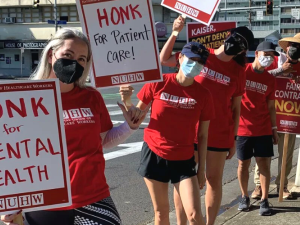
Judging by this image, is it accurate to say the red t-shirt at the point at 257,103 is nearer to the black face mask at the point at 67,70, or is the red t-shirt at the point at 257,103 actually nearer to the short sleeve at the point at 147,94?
the short sleeve at the point at 147,94

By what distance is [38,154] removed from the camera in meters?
2.52

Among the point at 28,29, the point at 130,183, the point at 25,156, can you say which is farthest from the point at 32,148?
the point at 28,29

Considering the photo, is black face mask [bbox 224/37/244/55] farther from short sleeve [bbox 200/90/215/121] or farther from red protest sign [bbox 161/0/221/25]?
short sleeve [bbox 200/90/215/121]

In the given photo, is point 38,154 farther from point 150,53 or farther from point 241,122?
point 241,122

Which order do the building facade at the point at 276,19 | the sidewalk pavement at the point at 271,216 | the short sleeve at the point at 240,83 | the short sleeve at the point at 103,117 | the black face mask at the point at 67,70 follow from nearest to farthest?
the black face mask at the point at 67,70, the short sleeve at the point at 103,117, the short sleeve at the point at 240,83, the sidewalk pavement at the point at 271,216, the building facade at the point at 276,19

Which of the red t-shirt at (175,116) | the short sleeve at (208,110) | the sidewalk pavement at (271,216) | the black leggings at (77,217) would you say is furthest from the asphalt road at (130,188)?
the black leggings at (77,217)

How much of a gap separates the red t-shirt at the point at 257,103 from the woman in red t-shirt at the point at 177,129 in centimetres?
170

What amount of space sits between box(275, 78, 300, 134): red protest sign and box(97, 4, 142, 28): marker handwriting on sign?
11.7ft

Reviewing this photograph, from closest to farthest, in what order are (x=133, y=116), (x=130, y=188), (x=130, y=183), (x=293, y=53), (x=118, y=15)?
(x=133, y=116) < (x=118, y=15) < (x=293, y=53) < (x=130, y=188) < (x=130, y=183)

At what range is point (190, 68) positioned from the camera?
409cm

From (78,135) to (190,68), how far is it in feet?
5.09

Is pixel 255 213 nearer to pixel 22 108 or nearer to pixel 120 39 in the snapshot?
pixel 120 39

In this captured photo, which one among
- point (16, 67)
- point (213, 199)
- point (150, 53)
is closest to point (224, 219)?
point (213, 199)

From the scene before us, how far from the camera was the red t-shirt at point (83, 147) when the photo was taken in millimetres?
2809
